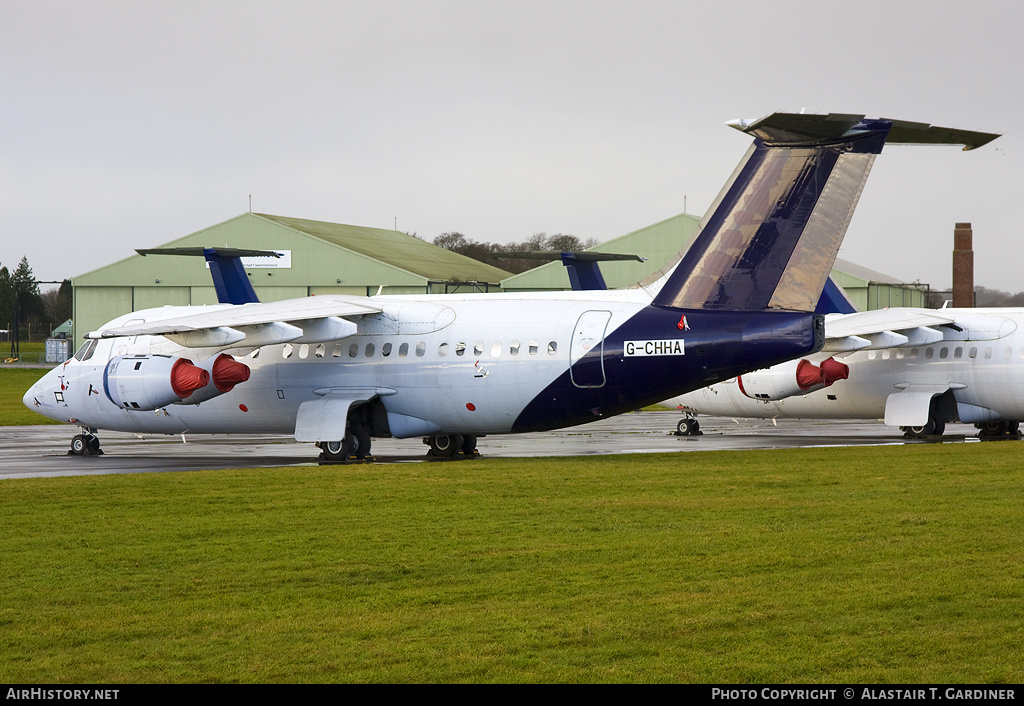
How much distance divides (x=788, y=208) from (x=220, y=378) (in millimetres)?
11948

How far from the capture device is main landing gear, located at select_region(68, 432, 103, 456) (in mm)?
26688

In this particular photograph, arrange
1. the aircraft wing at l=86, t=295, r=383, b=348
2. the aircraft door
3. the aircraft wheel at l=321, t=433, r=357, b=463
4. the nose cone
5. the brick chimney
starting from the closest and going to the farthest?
the aircraft door → the aircraft wing at l=86, t=295, r=383, b=348 → the aircraft wheel at l=321, t=433, r=357, b=463 → the nose cone → the brick chimney

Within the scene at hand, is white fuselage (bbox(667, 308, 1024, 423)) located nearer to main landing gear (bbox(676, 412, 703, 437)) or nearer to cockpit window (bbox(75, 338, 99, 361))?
main landing gear (bbox(676, 412, 703, 437))

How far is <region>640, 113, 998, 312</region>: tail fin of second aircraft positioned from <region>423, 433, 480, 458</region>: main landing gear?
278 inches

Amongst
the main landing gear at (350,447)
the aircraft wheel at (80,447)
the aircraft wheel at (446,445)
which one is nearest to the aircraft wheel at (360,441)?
the main landing gear at (350,447)

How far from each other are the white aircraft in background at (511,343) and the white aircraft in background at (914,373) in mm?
7818

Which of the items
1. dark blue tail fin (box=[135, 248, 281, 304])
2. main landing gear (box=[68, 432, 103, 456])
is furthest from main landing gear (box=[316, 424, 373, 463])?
dark blue tail fin (box=[135, 248, 281, 304])

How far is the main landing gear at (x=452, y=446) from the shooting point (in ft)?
81.9

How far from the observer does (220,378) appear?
23578 millimetres

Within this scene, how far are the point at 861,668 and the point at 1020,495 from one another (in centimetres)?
840

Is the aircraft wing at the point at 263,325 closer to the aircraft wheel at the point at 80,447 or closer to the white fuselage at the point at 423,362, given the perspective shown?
the white fuselage at the point at 423,362

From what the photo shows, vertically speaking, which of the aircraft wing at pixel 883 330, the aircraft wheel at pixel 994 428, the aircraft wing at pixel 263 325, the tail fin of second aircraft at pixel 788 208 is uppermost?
the tail fin of second aircraft at pixel 788 208

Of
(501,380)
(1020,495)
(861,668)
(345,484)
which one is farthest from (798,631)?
(501,380)

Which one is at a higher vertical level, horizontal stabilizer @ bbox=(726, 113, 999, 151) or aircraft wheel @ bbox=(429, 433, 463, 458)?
horizontal stabilizer @ bbox=(726, 113, 999, 151)
